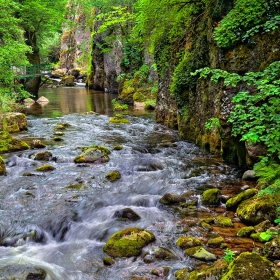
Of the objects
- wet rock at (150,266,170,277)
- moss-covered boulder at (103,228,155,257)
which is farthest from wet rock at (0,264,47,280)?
wet rock at (150,266,170,277)

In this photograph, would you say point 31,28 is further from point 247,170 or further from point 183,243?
point 183,243

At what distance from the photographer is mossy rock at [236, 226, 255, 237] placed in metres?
4.71

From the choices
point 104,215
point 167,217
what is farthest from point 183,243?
point 104,215

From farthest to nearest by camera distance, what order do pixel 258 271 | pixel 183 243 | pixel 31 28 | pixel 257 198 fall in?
pixel 31 28 < pixel 257 198 < pixel 183 243 < pixel 258 271

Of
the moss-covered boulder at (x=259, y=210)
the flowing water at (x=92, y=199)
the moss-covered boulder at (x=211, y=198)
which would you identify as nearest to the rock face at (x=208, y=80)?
the flowing water at (x=92, y=199)

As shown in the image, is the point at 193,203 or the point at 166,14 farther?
the point at 166,14

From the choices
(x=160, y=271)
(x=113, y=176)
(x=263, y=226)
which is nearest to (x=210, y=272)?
(x=160, y=271)

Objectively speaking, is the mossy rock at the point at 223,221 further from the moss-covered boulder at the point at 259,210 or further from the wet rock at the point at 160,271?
the wet rock at the point at 160,271

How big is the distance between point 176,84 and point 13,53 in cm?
796

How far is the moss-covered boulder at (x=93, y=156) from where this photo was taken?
9273 millimetres

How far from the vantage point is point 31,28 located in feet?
72.8

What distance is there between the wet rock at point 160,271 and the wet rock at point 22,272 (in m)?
1.54

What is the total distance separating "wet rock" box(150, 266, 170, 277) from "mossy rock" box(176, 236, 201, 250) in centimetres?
59

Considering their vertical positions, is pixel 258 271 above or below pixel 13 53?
below
